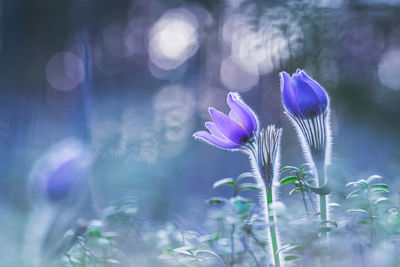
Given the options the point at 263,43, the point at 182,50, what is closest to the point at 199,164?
the point at 263,43

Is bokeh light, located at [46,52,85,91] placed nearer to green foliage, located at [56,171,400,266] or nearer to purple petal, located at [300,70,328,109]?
green foliage, located at [56,171,400,266]

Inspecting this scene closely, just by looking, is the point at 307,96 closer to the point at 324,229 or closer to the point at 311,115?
the point at 311,115

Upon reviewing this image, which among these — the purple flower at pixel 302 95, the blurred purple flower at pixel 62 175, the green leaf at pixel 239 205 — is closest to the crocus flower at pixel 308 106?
the purple flower at pixel 302 95

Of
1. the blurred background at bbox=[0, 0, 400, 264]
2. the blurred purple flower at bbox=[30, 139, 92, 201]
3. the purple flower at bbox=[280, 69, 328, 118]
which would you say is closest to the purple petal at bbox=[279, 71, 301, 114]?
the purple flower at bbox=[280, 69, 328, 118]

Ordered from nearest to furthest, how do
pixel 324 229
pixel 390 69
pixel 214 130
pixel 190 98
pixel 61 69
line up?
pixel 324 229 → pixel 214 130 → pixel 390 69 → pixel 190 98 → pixel 61 69

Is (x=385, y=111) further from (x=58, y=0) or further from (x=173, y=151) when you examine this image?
(x=58, y=0)

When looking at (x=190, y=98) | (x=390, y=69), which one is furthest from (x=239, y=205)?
(x=190, y=98)

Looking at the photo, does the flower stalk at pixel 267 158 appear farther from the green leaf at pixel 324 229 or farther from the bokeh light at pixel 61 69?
the bokeh light at pixel 61 69

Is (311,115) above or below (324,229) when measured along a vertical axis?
above
